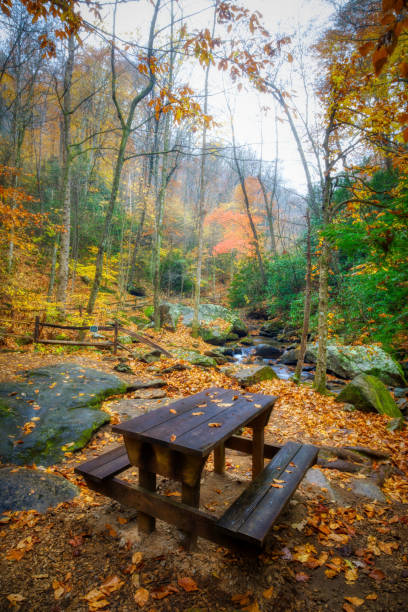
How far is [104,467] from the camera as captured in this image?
102 inches

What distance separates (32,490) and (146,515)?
1239 millimetres

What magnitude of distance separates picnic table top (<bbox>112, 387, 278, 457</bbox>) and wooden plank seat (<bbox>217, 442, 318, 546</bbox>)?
1.66 ft

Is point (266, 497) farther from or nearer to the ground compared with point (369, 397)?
farther from the ground

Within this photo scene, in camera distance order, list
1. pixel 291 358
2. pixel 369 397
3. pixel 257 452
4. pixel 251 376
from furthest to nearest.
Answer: pixel 291 358
pixel 251 376
pixel 369 397
pixel 257 452

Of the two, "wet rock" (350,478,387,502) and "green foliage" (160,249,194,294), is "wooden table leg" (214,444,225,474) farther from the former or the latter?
"green foliage" (160,249,194,294)

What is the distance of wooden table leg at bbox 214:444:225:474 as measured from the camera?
3.39m

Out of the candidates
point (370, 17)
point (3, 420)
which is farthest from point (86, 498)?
point (370, 17)

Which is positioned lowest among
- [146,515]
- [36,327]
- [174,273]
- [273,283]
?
[146,515]

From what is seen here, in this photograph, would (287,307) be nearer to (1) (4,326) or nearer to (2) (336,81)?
(2) (336,81)

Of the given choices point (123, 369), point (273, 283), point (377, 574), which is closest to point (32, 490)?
point (377, 574)

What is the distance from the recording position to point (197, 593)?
79.6 inches

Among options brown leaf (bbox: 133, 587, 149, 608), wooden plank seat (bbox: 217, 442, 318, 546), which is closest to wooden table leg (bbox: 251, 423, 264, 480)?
wooden plank seat (bbox: 217, 442, 318, 546)

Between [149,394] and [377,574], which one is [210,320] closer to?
[149,394]

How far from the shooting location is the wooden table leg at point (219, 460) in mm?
3391
